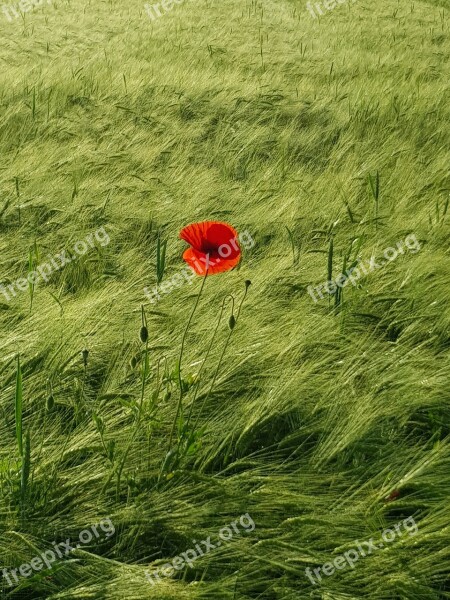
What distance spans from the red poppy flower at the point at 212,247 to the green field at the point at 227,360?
114mm

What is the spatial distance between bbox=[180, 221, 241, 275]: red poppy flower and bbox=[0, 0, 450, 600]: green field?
11cm

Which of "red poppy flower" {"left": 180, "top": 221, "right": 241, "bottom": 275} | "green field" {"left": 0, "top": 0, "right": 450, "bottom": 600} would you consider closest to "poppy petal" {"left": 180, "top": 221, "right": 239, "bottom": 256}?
"red poppy flower" {"left": 180, "top": 221, "right": 241, "bottom": 275}

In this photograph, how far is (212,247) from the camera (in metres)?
1.21

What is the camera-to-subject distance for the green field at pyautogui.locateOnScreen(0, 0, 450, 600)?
1000 mm

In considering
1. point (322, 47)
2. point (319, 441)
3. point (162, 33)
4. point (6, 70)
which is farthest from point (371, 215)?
point (162, 33)

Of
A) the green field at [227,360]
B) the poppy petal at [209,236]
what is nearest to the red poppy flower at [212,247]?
the poppy petal at [209,236]

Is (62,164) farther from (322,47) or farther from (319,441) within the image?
(322,47)

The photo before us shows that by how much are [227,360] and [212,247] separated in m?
0.27

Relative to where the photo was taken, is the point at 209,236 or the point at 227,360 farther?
the point at 227,360

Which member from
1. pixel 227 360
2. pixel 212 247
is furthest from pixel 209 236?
pixel 227 360

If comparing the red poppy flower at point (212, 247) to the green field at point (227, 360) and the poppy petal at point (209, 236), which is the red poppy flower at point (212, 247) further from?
the green field at point (227, 360)

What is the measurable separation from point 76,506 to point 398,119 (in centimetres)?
257

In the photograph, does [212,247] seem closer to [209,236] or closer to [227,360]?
[209,236]

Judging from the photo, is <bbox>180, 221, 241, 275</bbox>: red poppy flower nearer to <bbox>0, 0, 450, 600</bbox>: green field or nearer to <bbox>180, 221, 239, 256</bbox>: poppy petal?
<bbox>180, 221, 239, 256</bbox>: poppy petal
